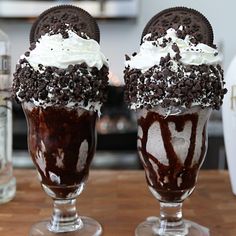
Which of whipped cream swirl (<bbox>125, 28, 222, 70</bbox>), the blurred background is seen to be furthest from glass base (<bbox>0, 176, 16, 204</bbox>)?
the blurred background

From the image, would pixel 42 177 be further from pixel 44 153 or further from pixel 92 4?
→ pixel 92 4

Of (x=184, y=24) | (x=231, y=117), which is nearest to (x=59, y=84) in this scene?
(x=184, y=24)

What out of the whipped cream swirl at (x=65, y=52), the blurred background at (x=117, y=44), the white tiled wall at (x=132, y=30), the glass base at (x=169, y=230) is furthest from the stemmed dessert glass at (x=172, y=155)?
the white tiled wall at (x=132, y=30)

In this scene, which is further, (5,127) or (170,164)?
(5,127)

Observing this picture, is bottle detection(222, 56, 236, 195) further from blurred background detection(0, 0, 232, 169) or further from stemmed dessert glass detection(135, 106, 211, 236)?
blurred background detection(0, 0, 232, 169)

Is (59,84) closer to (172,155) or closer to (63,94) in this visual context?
(63,94)
